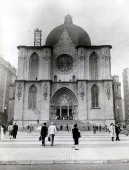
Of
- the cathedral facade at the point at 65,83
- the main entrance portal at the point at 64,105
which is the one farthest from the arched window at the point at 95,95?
the main entrance portal at the point at 64,105

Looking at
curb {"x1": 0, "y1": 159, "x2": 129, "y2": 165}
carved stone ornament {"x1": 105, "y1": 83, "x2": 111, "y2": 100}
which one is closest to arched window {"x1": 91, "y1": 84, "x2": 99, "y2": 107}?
carved stone ornament {"x1": 105, "y1": 83, "x2": 111, "y2": 100}

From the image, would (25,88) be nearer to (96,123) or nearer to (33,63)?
(33,63)

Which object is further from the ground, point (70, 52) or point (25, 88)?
point (70, 52)

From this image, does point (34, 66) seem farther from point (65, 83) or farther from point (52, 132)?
point (52, 132)

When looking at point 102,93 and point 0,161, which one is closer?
point 0,161

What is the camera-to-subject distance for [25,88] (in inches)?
1531

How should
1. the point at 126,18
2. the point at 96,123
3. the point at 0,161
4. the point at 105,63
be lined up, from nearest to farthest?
the point at 0,161
the point at 126,18
the point at 96,123
the point at 105,63

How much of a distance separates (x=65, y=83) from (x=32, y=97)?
5.48 meters

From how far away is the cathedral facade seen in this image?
37719mm

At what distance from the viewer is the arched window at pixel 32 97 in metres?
38.5

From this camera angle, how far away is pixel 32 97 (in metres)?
38.9

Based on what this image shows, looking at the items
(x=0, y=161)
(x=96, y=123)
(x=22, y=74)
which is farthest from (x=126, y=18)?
(x=22, y=74)

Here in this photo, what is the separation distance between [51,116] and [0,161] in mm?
30348

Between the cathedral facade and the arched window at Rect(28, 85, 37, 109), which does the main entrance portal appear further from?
the arched window at Rect(28, 85, 37, 109)
